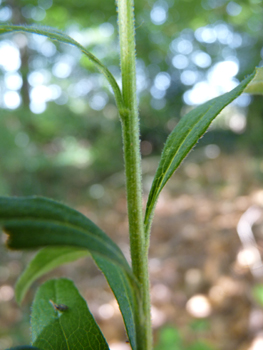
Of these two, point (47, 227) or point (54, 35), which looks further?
point (54, 35)

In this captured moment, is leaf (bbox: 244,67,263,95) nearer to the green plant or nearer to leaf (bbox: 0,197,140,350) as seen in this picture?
the green plant

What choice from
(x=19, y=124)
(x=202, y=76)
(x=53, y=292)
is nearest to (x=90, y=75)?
(x=19, y=124)

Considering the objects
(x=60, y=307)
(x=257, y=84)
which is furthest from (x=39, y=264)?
(x=257, y=84)

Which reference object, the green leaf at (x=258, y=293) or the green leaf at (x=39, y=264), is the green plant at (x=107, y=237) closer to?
the green leaf at (x=39, y=264)

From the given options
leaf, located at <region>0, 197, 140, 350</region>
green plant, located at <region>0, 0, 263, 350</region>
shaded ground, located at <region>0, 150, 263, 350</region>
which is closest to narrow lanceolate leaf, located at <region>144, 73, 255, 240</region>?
green plant, located at <region>0, 0, 263, 350</region>

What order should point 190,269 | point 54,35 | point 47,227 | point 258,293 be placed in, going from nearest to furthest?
point 47,227, point 54,35, point 258,293, point 190,269

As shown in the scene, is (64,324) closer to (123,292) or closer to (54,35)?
(123,292)

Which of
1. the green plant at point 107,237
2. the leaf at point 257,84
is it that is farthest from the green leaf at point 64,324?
the leaf at point 257,84
